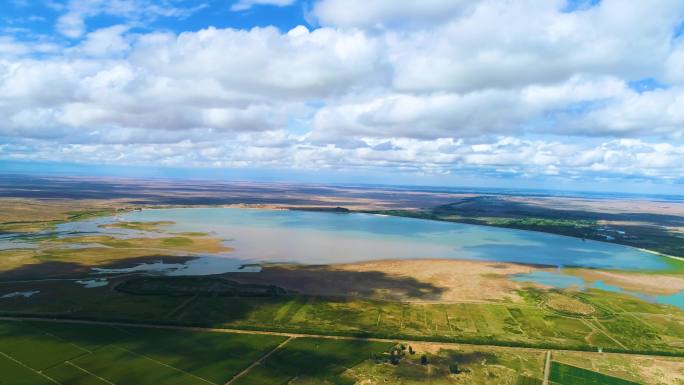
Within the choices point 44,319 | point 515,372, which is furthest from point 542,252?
point 44,319

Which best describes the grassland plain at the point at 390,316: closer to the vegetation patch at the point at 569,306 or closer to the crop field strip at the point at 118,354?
the vegetation patch at the point at 569,306

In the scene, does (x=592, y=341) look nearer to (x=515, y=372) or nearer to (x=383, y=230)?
(x=515, y=372)

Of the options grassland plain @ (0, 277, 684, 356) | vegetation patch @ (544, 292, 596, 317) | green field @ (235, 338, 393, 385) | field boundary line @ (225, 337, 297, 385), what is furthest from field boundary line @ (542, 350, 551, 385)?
field boundary line @ (225, 337, 297, 385)

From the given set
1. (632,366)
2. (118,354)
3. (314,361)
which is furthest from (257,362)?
(632,366)

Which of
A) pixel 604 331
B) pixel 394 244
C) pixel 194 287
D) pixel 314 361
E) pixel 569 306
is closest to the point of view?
pixel 314 361

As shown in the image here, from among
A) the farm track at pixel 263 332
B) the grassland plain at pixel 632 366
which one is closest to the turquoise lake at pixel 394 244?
the farm track at pixel 263 332

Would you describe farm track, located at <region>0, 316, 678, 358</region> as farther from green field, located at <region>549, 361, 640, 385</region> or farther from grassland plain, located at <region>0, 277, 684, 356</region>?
green field, located at <region>549, 361, 640, 385</region>

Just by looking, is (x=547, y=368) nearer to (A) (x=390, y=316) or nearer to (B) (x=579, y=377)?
(B) (x=579, y=377)
